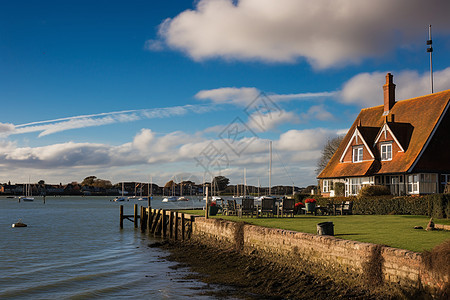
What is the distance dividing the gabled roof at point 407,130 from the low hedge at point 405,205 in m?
5.18

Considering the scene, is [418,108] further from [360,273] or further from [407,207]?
[360,273]

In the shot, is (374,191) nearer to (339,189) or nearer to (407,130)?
(339,189)

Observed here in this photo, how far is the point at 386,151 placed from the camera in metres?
38.2

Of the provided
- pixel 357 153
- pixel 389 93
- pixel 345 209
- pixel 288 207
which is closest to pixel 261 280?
pixel 288 207

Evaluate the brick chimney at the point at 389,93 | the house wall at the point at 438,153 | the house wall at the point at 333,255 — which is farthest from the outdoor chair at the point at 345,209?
the brick chimney at the point at 389,93

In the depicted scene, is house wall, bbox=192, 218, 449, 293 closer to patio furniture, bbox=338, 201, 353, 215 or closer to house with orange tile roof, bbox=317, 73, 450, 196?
patio furniture, bbox=338, 201, 353, 215

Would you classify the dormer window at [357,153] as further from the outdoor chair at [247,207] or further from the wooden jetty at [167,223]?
the wooden jetty at [167,223]

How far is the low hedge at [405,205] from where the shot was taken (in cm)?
2388

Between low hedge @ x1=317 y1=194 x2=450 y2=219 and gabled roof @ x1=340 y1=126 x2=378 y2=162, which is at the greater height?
gabled roof @ x1=340 y1=126 x2=378 y2=162

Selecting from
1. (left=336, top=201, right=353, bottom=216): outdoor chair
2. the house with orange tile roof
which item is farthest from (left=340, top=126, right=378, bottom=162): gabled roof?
(left=336, top=201, right=353, bottom=216): outdoor chair

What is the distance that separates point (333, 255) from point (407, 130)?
2781 cm

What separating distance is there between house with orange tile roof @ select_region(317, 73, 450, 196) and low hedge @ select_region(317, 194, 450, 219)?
4.69 metres

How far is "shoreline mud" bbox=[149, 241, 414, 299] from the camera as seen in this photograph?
1252 centimetres

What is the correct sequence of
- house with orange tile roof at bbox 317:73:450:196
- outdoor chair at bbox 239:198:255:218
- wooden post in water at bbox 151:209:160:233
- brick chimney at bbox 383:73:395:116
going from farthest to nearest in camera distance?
1. brick chimney at bbox 383:73:395:116
2. wooden post in water at bbox 151:209:160:233
3. house with orange tile roof at bbox 317:73:450:196
4. outdoor chair at bbox 239:198:255:218
